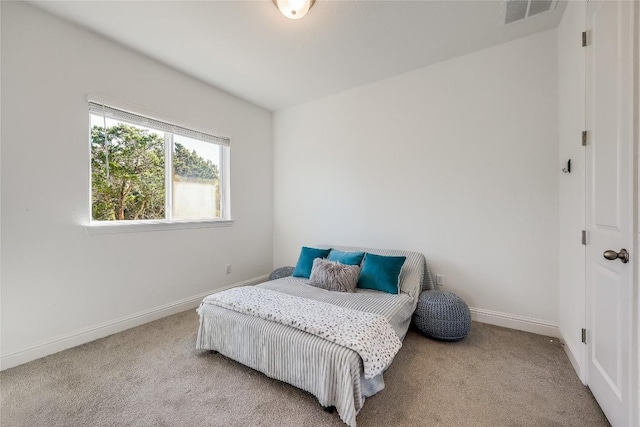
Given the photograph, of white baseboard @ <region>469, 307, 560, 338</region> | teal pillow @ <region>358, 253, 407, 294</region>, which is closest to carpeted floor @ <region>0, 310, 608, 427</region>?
white baseboard @ <region>469, 307, 560, 338</region>

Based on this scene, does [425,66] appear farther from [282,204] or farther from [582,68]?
[282,204]

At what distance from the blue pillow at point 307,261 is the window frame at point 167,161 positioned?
1187mm

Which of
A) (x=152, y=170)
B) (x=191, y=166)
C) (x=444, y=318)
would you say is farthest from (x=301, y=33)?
(x=444, y=318)

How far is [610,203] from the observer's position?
135 cm

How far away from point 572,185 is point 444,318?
1.39 meters

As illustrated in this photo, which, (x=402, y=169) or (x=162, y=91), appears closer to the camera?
(x=162, y=91)

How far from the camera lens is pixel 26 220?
1926 millimetres

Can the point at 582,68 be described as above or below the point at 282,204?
above

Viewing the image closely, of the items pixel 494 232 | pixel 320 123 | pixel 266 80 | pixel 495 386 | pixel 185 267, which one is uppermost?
pixel 266 80

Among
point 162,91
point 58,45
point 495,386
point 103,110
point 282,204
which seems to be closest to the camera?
point 495,386

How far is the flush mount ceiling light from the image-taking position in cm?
183

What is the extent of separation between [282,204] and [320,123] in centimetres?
133

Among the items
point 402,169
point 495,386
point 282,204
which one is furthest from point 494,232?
point 282,204

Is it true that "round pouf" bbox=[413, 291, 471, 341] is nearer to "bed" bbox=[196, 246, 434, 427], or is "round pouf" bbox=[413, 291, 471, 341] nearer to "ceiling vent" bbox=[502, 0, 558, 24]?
"bed" bbox=[196, 246, 434, 427]
